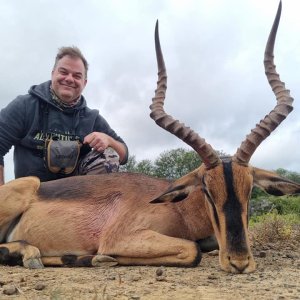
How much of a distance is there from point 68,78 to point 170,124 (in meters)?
3.04

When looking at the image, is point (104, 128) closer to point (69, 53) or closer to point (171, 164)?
point (69, 53)

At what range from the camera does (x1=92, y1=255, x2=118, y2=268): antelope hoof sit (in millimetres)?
5000

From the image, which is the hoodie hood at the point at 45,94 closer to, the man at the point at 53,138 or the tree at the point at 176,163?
the man at the point at 53,138

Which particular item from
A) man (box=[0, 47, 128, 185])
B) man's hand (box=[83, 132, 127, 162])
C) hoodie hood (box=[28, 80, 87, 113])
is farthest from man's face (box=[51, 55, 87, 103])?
man's hand (box=[83, 132, 127, 162])

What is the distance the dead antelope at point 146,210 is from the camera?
4.79 metres

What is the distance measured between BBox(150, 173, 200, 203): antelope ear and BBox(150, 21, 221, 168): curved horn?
0.26m

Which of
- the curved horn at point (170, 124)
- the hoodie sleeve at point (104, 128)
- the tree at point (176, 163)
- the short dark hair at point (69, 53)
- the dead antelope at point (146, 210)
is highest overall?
the tree at point (176, 163)

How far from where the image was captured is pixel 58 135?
7.38 m

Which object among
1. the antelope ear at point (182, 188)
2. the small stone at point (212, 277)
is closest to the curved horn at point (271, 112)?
the antelope ear at point (182, 188)

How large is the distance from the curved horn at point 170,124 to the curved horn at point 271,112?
28 centimetres

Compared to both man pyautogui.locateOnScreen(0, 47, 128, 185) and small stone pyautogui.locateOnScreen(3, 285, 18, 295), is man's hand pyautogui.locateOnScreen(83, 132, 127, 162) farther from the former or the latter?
small stone pyautogui.locateOnScreen(3, 285, 18, 295)

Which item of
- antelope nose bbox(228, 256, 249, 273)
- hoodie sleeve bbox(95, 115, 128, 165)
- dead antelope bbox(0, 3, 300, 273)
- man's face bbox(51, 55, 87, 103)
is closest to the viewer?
antelope nose bbox(228, 256, 249, 273)

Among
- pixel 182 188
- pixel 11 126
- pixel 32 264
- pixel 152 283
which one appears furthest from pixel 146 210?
pixel 11 126

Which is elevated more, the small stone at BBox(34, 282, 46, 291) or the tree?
the tree
